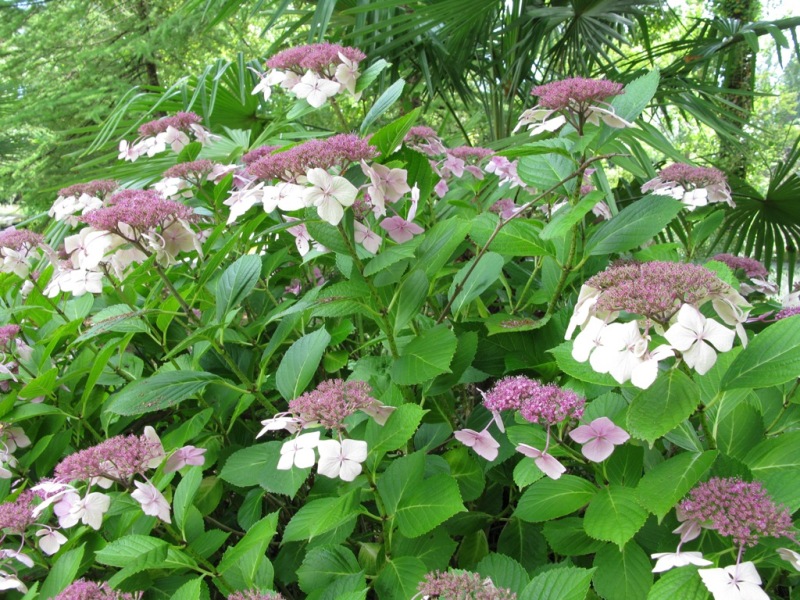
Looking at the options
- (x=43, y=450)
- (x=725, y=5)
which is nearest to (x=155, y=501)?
(x=43, y=450)

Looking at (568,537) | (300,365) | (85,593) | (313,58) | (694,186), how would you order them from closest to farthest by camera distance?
(85,593) → (568,537) → (300,365) → (313,58) → (694,186)

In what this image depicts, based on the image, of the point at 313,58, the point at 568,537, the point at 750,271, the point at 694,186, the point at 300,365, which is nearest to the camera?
the point at 568,537

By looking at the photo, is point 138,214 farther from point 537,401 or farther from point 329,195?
point 537,401

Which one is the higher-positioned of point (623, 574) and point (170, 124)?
point (170, 124)

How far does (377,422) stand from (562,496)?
0.22m

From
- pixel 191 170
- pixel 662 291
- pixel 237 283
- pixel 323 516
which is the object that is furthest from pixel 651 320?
pixel 191 170

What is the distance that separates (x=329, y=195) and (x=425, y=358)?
0.22 metres

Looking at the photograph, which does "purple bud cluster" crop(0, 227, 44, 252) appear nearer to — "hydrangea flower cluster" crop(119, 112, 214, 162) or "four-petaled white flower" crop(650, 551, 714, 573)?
"hydrangea flower cluster" crop(119, 112, 214, 162)

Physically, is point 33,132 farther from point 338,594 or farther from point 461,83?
point 338,594

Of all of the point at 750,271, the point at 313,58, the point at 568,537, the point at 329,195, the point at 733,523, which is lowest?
the point at 750,271

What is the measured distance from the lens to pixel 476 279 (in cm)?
91

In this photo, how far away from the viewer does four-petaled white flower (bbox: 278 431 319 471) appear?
612 mm

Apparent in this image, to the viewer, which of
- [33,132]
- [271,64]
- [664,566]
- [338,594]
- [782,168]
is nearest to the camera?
[664,566]

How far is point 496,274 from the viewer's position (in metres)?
0.89
